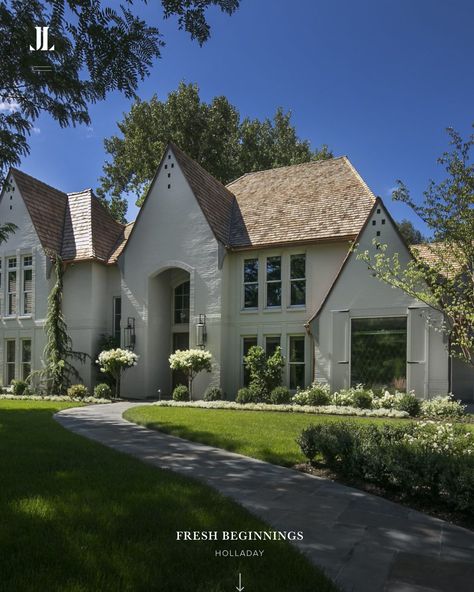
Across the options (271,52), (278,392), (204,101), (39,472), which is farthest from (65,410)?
(204,101)

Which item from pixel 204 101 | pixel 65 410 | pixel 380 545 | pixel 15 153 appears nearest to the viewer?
pixel 380 545

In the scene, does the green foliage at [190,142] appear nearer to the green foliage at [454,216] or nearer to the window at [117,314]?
Result: the window at [117,314]

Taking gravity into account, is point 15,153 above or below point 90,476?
above

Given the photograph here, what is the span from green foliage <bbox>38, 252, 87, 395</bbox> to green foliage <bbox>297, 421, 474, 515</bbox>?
15572mm

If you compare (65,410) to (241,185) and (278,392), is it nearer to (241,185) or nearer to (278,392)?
(278,392)

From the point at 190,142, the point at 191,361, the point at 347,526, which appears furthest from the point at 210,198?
the point at 347,526

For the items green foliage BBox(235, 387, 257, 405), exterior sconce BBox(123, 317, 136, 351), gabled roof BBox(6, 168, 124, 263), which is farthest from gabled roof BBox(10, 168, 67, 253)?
green foliage BBox(235, 387, 257, 405)

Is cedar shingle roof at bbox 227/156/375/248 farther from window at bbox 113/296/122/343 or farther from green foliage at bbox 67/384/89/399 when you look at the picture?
green foliage at bbox 67/384/89/399

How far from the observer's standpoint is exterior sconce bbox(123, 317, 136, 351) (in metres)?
20.9

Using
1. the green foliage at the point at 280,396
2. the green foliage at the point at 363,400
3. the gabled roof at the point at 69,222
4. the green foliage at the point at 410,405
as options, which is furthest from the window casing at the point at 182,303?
the green foliage at the point at 410,405

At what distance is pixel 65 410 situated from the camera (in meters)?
15.1

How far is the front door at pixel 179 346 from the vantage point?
2203cm

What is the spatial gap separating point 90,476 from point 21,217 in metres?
20.4

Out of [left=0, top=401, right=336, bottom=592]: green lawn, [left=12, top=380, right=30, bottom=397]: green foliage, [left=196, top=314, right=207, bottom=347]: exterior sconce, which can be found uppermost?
[left=196, top=314, right=207, bottom=347]: exterior sconce
